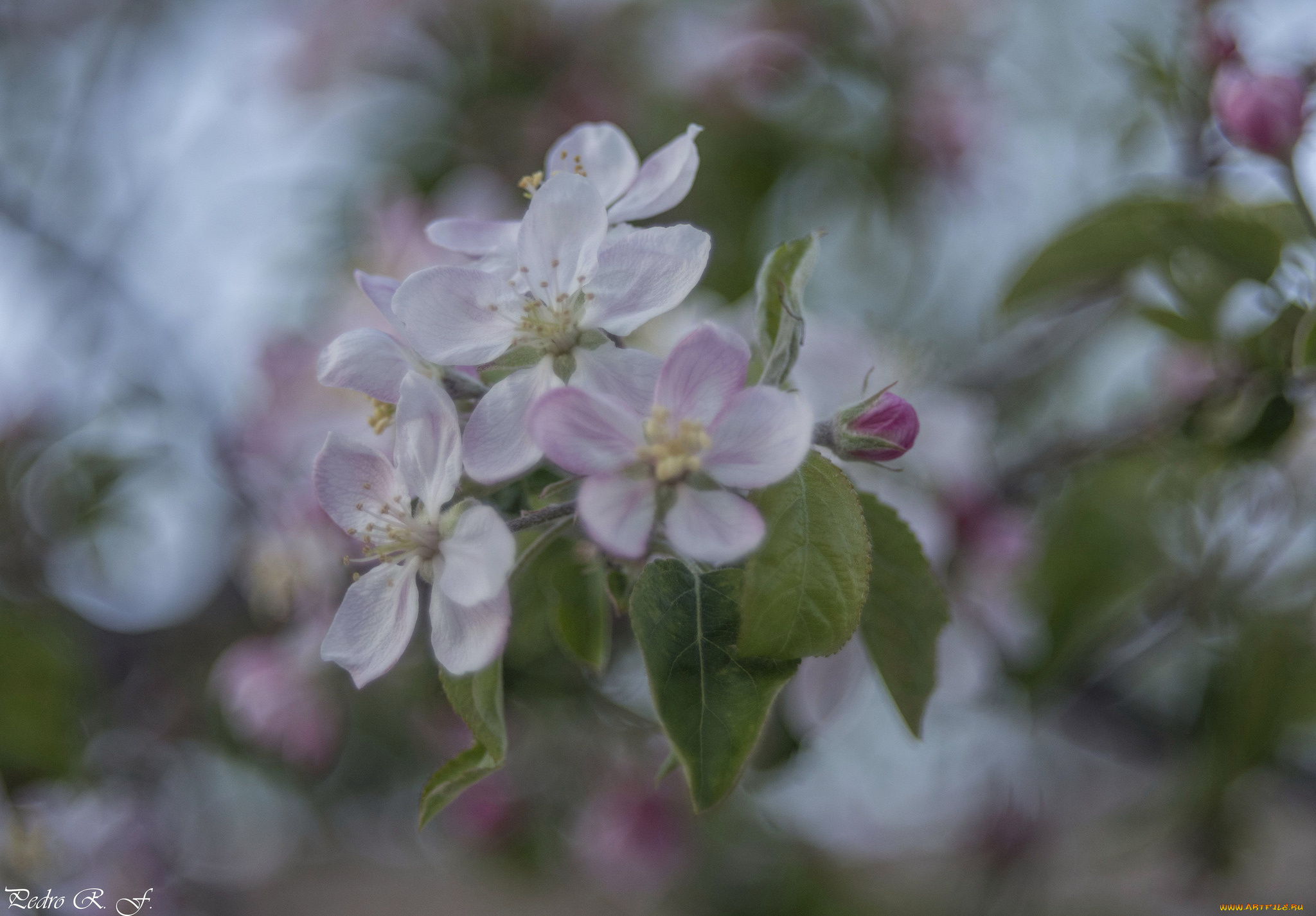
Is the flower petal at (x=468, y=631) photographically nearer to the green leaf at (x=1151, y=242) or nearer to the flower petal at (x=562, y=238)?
the flower petal at (x=562, y=238)

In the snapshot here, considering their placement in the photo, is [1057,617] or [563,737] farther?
[563,737]

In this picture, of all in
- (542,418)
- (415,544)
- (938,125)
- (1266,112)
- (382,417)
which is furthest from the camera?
(938,125)

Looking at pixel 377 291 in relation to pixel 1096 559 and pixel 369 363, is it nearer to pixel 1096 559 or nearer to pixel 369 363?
pixel 369 363

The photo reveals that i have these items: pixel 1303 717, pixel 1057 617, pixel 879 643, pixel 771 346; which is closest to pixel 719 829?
pixel 1057 617

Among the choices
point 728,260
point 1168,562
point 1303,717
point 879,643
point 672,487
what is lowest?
point 1303,717

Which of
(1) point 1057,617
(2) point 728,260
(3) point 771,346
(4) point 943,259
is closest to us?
(3) point 771,346

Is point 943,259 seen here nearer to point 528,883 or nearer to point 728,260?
point 728,260

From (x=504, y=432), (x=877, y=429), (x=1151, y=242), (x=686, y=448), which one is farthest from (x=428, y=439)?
(x=1151, y=242)
